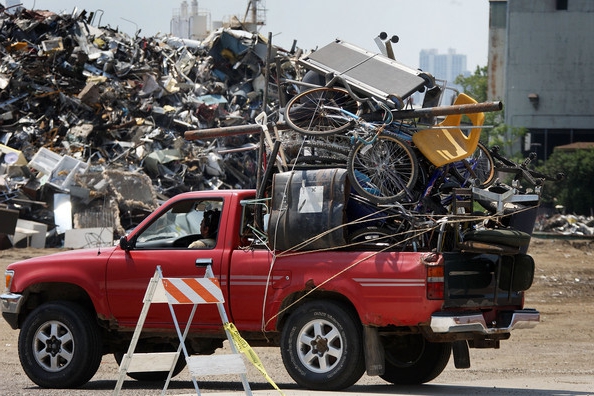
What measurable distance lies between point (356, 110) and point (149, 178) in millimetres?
18918

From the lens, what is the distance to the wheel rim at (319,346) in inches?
400

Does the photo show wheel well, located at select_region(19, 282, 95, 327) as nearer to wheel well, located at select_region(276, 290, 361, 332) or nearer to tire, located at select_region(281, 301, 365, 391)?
wheel well, located at select_region(276, 290, 361, 332)

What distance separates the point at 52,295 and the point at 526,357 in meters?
6.24

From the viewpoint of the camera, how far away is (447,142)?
10789 millimetres

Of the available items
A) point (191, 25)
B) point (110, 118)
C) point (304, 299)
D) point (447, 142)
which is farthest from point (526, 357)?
point (191, 25)

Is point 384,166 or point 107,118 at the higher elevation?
point 107,118

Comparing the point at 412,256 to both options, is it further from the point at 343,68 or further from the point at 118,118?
the point at 118,118

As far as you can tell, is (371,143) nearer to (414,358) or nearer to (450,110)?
(450,110)

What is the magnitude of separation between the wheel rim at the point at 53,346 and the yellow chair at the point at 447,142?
387 centimetres

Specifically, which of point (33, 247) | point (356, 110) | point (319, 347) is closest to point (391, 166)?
point (356, 110)

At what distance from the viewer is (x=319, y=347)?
10234 millimetres

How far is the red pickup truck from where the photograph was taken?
991 cm

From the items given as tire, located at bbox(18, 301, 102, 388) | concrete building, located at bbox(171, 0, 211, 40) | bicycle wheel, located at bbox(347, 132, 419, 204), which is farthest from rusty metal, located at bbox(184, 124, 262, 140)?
concrete building, located at bbox(171, 0, 211, 40)

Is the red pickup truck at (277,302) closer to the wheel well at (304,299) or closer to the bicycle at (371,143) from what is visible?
the wheel well at (304,299)
